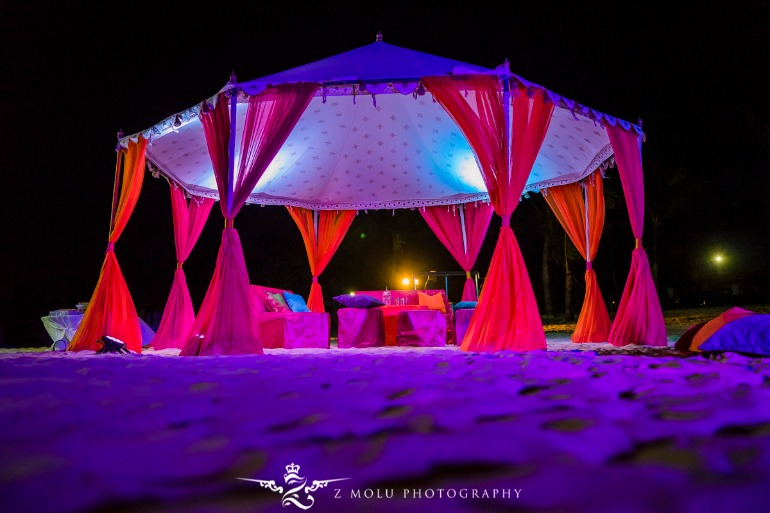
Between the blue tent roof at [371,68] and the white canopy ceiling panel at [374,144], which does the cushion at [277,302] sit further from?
the blue tent roof at [371,68]

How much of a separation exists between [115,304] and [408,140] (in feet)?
15.0

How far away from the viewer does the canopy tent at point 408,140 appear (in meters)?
4.82

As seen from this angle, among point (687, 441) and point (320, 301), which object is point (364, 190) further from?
point (687, 441)

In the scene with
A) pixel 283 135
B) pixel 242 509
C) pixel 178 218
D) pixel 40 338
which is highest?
pixel 283 135

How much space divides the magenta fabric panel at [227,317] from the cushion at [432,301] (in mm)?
3230

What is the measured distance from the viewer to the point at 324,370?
2.98 metres

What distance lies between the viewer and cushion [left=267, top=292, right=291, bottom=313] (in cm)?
659

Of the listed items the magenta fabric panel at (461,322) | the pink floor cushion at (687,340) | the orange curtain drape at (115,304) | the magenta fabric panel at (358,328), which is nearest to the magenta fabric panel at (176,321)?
the orange curtain drape at (115,304)

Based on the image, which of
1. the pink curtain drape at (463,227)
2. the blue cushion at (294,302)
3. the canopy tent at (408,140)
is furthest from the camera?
the pink curtain drape at (463,227)

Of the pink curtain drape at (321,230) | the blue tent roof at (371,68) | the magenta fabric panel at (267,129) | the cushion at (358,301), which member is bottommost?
the cushion at (358,301)

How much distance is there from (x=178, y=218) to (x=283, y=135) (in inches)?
124

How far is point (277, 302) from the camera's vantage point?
6.73 meters

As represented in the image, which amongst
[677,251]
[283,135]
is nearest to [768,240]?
[677,251]

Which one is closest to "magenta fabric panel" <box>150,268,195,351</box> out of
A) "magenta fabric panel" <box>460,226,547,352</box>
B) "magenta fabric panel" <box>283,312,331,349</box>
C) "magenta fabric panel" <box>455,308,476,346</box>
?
"magenta fabric panel" <box>283,312,331,349</box>
